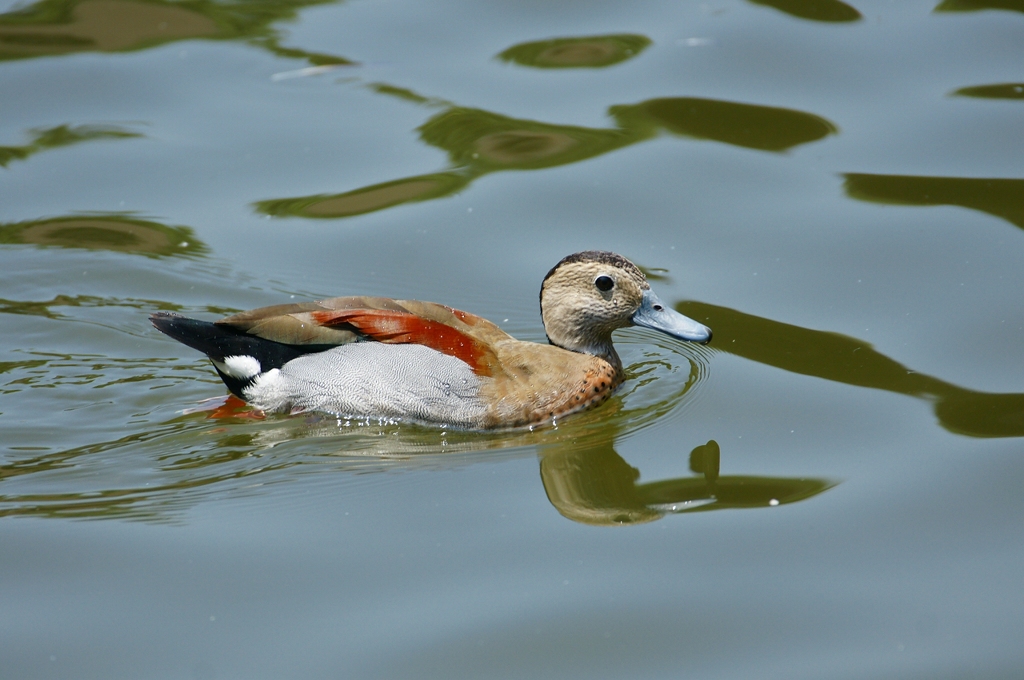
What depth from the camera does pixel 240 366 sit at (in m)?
6.97

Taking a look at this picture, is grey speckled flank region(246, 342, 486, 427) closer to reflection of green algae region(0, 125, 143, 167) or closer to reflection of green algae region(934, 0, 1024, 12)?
reflection of green algae region(0, 125, 143, 167)

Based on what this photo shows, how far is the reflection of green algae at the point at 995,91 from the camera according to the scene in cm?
980

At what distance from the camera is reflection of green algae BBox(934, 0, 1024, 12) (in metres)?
10.9

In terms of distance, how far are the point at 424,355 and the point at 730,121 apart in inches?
170

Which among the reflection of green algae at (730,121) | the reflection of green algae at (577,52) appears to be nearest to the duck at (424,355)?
the reflection of green algae at (730,121)

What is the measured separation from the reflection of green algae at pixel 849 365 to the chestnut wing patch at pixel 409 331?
5.47ft

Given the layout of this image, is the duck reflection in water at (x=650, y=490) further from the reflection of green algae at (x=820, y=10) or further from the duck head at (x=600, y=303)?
the reflection of green algae at (x=820, y=10)

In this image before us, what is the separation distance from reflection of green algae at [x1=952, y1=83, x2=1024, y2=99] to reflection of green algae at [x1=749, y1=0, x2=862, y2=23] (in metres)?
1.43

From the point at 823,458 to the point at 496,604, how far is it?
2.05 metres

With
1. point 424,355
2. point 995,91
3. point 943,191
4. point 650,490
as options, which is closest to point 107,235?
point 424,355

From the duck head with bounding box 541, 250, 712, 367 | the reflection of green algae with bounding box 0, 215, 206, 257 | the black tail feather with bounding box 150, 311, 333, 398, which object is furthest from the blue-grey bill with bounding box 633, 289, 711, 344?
the reflection of green algae with bounding box 0, 215, 206, 257

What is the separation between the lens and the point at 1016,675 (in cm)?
459

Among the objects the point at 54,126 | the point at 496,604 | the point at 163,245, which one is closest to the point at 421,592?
the point at 496,604

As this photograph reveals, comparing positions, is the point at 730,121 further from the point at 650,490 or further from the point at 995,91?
the point at 650,490
